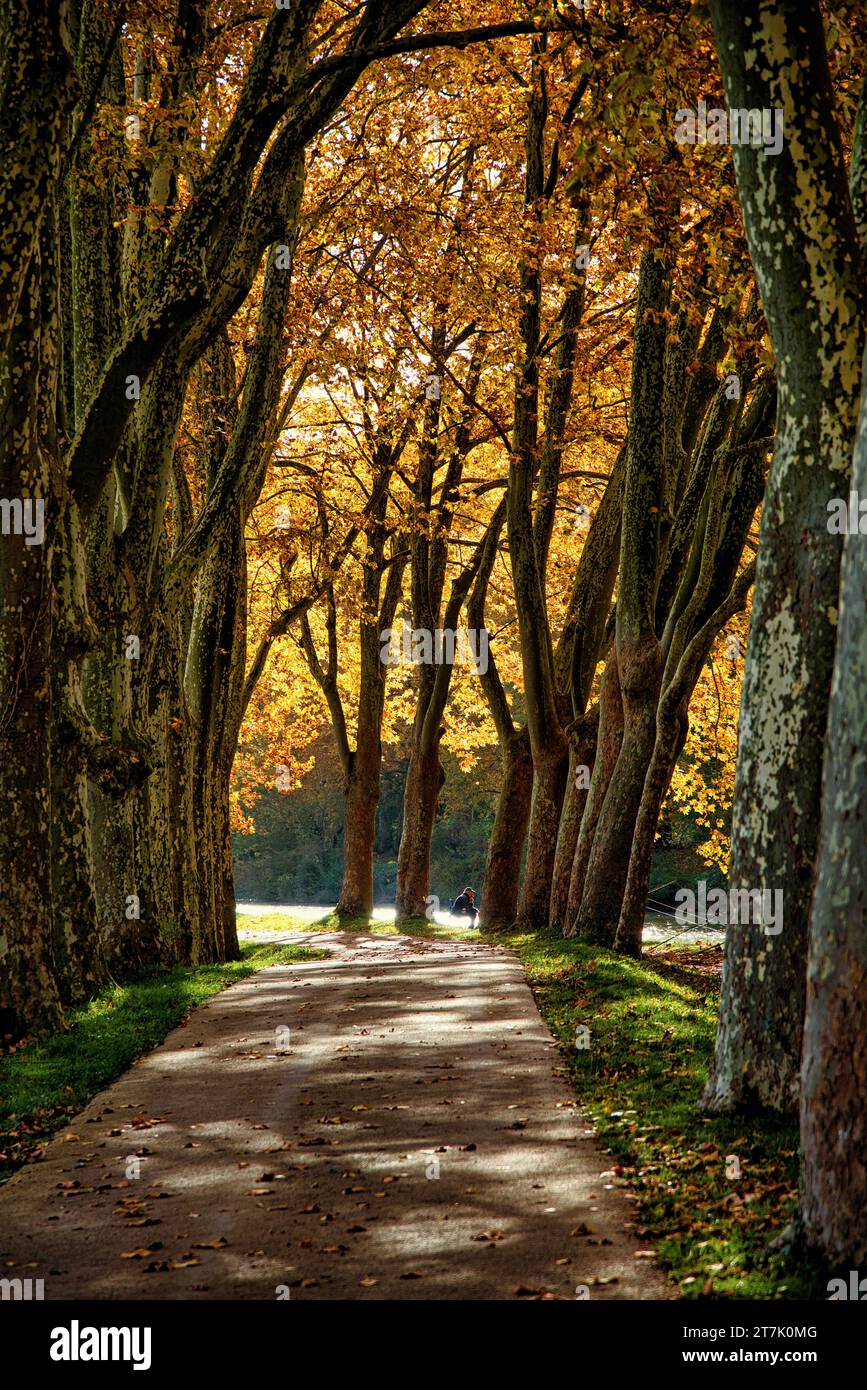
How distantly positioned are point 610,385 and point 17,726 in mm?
14969

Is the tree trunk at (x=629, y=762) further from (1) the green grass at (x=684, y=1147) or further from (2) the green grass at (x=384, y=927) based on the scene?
(2) the green grass at (x=384, y=927)

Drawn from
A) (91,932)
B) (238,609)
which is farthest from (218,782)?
(91,932)

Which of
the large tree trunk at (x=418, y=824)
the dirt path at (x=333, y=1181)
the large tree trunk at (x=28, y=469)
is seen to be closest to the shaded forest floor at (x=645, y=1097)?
the dirt path at (x=333, y=1181)

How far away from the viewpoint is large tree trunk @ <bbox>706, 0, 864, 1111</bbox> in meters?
6.24

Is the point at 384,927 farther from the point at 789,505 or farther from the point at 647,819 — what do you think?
the point at 789,505

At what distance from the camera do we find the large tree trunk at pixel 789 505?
20.5 feet

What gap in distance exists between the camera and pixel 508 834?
22.9 m

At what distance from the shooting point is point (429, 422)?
21.2m

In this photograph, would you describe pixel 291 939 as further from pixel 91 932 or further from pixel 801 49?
pixel 801 49

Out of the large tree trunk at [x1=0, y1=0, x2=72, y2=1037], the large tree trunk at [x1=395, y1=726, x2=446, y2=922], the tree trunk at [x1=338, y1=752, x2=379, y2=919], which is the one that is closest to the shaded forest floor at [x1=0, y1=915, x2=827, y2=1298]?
the large tree trunk at [x1=0, y1=0, x2=72, y2=1037]

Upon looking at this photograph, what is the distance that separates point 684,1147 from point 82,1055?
15.3ft

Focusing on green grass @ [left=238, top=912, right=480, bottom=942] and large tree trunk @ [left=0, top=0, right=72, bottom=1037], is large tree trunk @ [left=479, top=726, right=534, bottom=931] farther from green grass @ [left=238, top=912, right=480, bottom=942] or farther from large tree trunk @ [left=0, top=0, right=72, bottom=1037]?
large tree trunk @ [left=0, top=0, right=72, bottom=1037]

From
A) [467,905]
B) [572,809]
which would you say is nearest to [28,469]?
[572,809]
